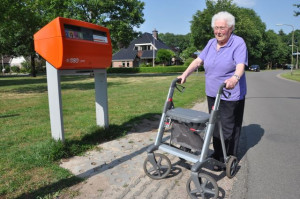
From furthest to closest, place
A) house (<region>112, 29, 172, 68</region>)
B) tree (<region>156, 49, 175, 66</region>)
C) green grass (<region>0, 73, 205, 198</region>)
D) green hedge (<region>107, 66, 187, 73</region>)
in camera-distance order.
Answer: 1. house (<region>112, 29, 172, 68</region>)
2. tree (<region>156, 49, 175, 66</region>)
3. green hedge (<region>107, 66, 187, 73</region>)
4. green grass (<region>0, 73, 205, 198</region>)

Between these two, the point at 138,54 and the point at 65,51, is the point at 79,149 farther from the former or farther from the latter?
the point at 138,54

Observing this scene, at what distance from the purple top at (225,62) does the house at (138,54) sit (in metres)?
54.4

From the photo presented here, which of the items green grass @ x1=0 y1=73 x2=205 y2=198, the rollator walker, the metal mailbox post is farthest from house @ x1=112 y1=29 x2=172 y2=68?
the rollator walker

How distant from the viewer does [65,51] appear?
3484mm

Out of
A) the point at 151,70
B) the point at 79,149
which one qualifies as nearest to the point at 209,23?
the point at 151,70

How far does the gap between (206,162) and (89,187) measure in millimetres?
1372

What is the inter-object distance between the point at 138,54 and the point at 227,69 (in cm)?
5860

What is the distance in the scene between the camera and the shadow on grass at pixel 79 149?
2925mm

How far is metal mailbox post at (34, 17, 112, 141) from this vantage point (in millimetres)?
3471

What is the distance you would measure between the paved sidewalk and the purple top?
3.73 ft

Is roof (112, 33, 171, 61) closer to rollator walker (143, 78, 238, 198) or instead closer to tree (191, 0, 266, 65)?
tree (191, 0, 266, 65)

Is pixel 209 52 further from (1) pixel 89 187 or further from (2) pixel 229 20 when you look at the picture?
(1) pixel 89 187

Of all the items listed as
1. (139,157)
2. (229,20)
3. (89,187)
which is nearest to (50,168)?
(89,187)

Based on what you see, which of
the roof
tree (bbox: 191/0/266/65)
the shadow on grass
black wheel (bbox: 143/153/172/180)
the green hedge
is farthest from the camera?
the roof
